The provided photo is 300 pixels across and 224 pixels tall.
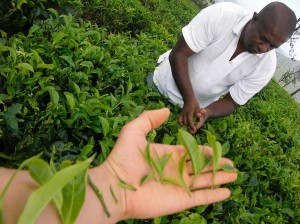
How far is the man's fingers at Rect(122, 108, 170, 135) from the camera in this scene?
1492 millimetres

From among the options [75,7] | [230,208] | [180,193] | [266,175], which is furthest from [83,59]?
[266,175]

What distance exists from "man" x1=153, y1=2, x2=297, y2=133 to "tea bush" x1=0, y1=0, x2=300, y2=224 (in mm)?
248

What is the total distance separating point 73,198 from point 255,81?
1935 mm

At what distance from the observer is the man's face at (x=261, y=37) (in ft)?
7.09

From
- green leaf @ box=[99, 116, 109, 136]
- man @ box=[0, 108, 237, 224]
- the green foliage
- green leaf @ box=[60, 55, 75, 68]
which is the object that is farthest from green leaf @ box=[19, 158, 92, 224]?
the green foliage

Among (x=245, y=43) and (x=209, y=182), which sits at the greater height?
(x=245, y=43)

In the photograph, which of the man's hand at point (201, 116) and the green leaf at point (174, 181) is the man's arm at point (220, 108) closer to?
the man's hand at point (201, 116)

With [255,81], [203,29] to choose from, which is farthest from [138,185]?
[255,81]

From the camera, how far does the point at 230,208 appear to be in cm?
223

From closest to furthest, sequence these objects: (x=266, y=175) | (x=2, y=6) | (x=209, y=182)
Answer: (x=209, y=182), (x=2, y=6), (x=266, y=175)

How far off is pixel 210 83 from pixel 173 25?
3.87m

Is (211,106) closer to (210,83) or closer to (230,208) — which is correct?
(210,83)

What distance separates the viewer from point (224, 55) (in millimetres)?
2398

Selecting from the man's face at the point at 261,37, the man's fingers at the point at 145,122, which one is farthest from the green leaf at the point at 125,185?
the man's face at the point at 261,37
